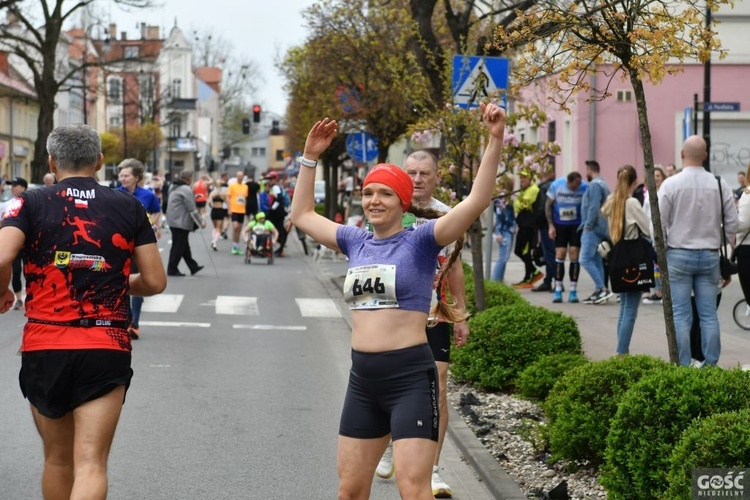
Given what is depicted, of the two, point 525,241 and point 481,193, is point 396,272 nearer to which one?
point 481,193

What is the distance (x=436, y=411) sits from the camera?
4.96 meters

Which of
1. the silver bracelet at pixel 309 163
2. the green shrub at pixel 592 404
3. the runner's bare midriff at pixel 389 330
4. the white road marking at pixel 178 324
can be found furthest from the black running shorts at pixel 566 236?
the runner's bare midriff at pixel 389 330

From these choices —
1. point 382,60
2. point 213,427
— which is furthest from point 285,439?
point 382,60

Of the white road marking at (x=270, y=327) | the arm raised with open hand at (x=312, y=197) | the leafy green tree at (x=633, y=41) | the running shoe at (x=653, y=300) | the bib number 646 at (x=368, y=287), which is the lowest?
the white road marking at (x=270, y=327)

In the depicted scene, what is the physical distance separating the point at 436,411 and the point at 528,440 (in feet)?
9.89

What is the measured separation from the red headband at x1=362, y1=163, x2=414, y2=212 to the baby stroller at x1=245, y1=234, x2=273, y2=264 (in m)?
21.8

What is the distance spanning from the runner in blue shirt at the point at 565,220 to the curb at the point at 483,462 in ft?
29.1

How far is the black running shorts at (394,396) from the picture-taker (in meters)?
4.87

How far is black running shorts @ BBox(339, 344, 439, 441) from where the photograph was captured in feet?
16.0

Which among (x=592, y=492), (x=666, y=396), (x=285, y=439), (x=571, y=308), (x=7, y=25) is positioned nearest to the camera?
(x=666, y=396)

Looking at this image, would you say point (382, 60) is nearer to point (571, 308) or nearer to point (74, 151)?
point (571, 308)

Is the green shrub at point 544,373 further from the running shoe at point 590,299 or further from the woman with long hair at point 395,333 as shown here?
the running shoe at point 590,299

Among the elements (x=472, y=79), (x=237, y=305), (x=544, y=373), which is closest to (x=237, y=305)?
(x=237, y=305)

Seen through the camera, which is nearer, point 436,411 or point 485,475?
point 436,411
